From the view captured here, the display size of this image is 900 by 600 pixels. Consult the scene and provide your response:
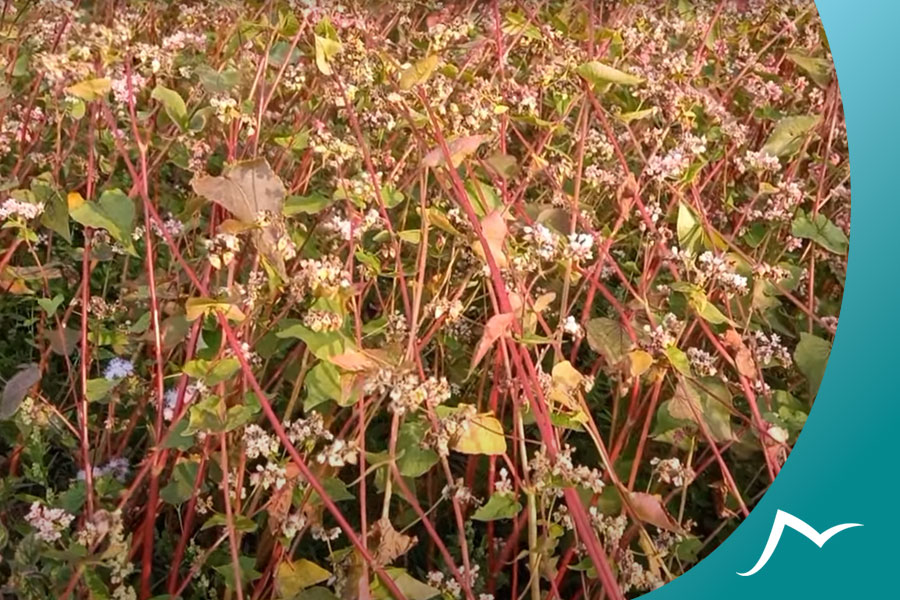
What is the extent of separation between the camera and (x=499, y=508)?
0.66m

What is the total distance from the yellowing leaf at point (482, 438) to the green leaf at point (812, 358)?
0.80ft

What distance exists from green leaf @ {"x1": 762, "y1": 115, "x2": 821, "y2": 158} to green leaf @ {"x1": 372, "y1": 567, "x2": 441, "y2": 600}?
1.56ft

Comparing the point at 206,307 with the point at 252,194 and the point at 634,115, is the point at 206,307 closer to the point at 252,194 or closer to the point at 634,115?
the point at 252,194

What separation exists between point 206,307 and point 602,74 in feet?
1.14

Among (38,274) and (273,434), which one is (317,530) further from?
(38,274)

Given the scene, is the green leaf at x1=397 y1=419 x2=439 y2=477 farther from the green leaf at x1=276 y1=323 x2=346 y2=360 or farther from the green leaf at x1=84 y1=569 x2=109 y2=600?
the green leaf at x1=84 y1=569 x2=109 y2=600

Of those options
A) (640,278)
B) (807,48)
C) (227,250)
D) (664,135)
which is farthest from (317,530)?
(807,48)

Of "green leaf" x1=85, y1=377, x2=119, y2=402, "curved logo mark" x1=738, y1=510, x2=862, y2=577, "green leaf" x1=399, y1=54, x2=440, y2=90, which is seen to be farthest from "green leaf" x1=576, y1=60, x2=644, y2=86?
"green leaf" x1=85, y1=377, x2=119, y2=402

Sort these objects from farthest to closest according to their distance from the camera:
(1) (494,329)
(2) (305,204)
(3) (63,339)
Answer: (3) (63,339)
(2) (305,204)
(1) (494,329)

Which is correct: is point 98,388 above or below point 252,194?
below

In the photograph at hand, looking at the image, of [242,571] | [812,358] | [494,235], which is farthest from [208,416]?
[812,358]

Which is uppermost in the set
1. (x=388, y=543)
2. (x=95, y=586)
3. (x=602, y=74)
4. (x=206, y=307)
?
(x=602, y=74)

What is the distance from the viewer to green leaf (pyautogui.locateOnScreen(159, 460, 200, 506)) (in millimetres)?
690

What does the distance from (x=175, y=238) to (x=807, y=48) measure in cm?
57
